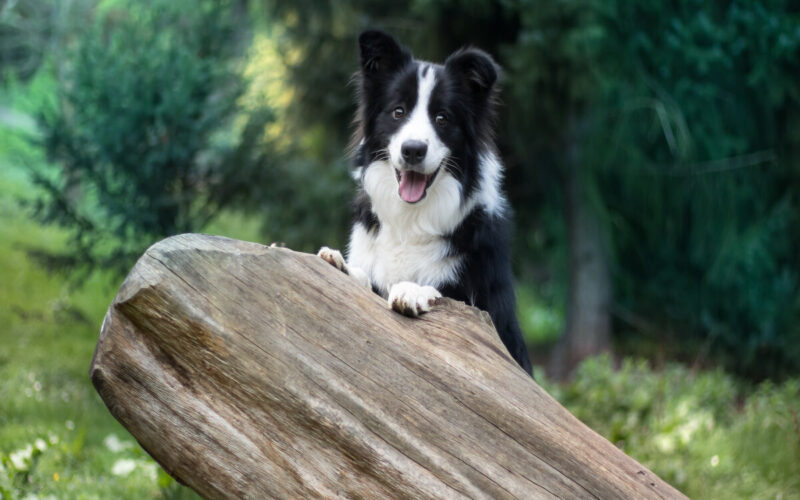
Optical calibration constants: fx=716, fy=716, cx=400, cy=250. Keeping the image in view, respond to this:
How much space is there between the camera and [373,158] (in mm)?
3371

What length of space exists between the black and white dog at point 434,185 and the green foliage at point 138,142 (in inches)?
108

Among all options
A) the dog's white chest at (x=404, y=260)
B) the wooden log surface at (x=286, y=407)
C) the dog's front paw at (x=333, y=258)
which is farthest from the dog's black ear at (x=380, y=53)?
the wooden log surface at (x=286, y=407)

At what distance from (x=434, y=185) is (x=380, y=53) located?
2.17 feet

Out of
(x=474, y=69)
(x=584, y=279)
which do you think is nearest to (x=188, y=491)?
(x=474, y=69)

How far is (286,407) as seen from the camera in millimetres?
2463

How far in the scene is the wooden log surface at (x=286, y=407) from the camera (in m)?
2.45

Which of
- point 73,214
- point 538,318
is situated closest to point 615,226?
point 538,318

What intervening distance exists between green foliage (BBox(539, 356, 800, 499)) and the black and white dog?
166 cm

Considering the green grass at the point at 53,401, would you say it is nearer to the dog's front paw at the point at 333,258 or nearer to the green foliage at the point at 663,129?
the dog's front paw at the point at 333,258

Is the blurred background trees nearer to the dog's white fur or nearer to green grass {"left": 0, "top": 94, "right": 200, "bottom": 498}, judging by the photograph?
green grass {"left": 0, "top": 94, "right": 200, "bottom": 498}

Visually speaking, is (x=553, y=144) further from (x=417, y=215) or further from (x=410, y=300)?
(x=410, y=300)

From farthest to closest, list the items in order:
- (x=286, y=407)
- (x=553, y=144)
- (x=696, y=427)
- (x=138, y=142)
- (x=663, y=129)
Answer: (x=553, y=144) < (x=663, y=129) < (x=138, y=142) < (x=696, y=427) < (x=286, y=407)

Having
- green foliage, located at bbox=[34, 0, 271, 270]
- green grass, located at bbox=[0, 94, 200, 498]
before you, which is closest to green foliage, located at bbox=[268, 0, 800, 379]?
green foliage, located at bbox=[34, 0, 271, 270]

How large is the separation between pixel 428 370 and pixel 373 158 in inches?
47.1
